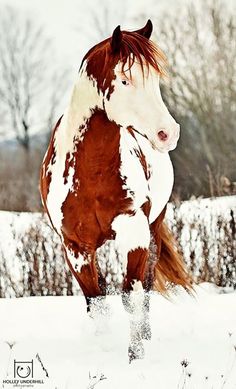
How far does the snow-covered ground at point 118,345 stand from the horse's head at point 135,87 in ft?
3.36

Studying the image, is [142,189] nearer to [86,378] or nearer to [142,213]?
[142,213]

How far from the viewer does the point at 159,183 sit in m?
3.54

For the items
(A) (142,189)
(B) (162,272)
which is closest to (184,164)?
(B) (162,272)

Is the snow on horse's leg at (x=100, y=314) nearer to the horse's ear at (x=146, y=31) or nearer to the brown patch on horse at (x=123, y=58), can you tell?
the brown patch on horse at (x=123, y=58)

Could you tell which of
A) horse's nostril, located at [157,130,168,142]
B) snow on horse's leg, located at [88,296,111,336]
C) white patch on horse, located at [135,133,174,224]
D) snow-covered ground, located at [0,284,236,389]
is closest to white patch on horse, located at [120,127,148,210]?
white patch on horse, located at [135,133,174,224]

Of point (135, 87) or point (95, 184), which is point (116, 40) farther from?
point (95, 184)

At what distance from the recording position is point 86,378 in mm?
2906

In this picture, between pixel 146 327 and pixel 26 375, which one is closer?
pixel 26 375

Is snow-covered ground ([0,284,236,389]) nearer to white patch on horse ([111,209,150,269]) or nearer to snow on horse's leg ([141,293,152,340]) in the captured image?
snow on horse's leg ([141,293,152,340])

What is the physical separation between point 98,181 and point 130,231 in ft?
0.92

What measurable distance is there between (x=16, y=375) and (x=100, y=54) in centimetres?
150

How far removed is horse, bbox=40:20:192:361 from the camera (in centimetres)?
283

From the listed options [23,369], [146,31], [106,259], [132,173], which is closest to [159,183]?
[132,173]

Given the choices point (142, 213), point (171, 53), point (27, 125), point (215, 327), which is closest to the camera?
point (142, 213)
